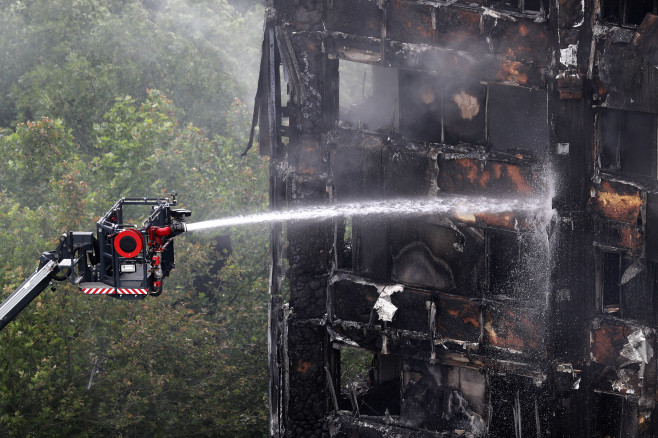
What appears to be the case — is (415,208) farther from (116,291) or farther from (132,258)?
(116,291)

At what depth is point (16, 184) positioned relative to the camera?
2264 centimetres

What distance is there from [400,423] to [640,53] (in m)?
6.21

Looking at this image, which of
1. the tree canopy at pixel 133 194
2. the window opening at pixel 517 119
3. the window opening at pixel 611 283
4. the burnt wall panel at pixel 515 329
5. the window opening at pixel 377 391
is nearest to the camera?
the window opening at pixel 611 283

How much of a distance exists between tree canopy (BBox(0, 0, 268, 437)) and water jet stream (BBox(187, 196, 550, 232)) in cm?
560

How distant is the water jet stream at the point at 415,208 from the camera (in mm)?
10797

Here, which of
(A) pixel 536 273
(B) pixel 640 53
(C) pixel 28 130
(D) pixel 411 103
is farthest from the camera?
(C) pixel 28 130

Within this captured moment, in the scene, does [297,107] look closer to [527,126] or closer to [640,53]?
[527,126]

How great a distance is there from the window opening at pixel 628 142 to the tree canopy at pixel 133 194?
9338 mm

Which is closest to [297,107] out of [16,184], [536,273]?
[536,273]

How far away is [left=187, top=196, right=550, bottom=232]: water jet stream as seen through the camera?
35.4 ft

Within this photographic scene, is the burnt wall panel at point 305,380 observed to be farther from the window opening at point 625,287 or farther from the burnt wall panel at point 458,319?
the window opening at point 625,287

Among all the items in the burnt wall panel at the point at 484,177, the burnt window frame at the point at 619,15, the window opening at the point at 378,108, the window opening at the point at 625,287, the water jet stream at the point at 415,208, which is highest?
the burnt window frame at the point at 619,15

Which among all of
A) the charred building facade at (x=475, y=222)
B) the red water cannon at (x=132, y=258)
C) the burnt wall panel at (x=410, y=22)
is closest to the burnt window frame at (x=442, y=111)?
the charred building facade at (x=475, y=222)

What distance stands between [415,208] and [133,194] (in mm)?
13142
